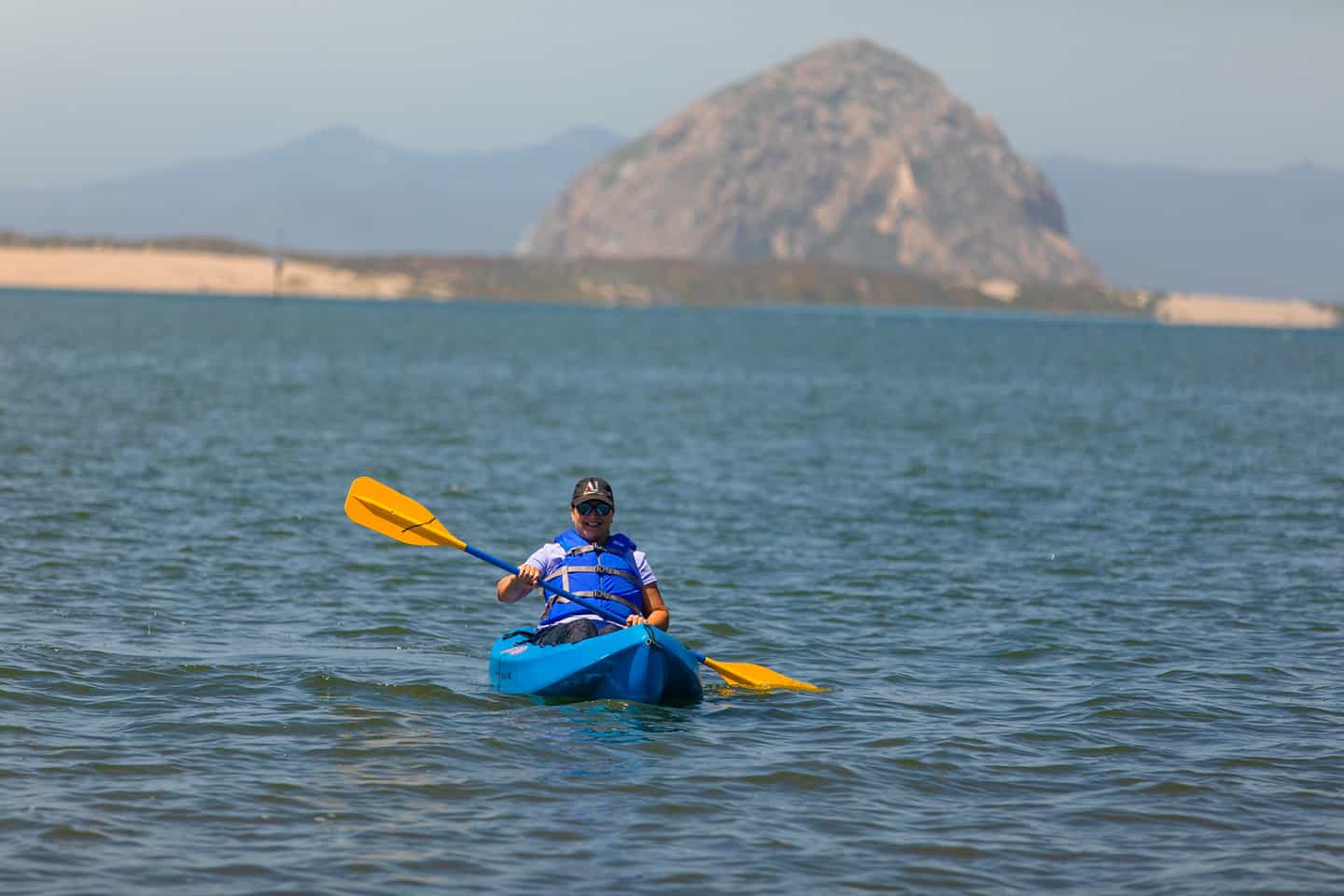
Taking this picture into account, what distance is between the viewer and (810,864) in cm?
971

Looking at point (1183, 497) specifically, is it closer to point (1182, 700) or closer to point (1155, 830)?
point (1182, 700)

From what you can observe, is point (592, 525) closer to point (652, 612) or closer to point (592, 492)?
point (592, 492)

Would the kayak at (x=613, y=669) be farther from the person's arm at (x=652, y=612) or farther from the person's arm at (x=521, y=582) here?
the person's arm at (x=521, y=582)

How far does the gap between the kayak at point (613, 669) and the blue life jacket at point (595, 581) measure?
18.4 inches

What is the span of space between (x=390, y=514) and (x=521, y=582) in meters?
2.27

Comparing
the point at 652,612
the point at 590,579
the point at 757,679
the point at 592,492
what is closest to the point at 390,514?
the point at 590,579

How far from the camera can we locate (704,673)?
1495cm

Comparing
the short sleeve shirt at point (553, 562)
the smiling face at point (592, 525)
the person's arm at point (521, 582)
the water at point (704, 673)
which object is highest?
Answer: the smiling face at point (592, 525)

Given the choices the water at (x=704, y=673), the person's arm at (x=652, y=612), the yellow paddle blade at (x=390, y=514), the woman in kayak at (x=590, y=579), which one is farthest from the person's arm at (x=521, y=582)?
the yellow paddle blade at (x=390, y=514)

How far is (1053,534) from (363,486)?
12.8m

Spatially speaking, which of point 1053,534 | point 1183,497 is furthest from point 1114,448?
point 1053,534

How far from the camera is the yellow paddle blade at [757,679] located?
13953mm

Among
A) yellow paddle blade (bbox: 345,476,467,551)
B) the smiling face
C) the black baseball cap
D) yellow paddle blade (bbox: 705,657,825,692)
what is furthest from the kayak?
yellow paddle blade (bbox: 345,476,467,551)

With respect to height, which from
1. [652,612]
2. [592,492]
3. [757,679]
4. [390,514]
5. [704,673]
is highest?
[592,492]
